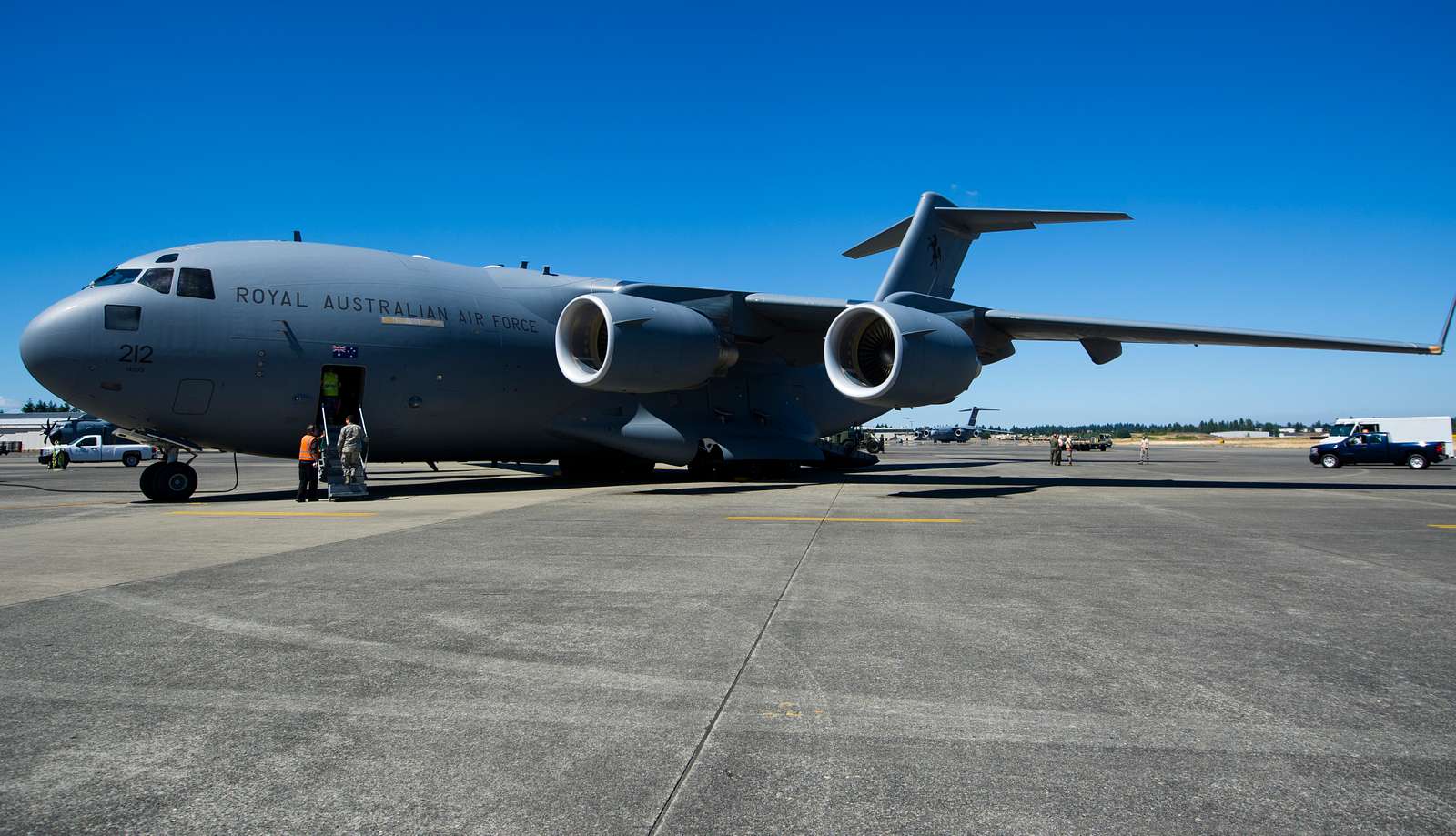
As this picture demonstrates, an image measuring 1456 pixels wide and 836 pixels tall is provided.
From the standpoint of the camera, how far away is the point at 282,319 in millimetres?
11492

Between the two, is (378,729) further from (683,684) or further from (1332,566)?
(1332,566)

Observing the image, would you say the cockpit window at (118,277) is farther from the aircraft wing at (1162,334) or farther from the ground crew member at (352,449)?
the aircraft wing at (1162,334)

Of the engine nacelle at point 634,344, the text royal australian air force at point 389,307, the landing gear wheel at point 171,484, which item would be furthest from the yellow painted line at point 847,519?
the landing gear wheel at point 171,484

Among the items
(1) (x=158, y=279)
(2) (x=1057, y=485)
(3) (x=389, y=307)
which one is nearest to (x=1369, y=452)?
(2) (x=1057, y=485)

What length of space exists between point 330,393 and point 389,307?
1.44 meters

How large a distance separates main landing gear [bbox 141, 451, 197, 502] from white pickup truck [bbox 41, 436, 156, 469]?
23.5 metres

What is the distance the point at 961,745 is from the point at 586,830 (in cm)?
122

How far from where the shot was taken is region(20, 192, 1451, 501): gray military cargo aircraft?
10.9 m

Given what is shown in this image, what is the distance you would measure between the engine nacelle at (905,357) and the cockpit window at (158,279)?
345 inches

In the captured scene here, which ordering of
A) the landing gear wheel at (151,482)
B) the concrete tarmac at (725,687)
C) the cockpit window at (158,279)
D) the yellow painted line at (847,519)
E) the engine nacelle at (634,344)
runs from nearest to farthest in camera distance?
the concrete tarmac at (725,687), the yellow painted line at (847,519), the cockpit window at (158,279), the landing gear wheel at (151,482), the engine nacelle at (634,344)

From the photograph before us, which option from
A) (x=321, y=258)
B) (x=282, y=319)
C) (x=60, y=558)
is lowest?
(x=60, y=558)

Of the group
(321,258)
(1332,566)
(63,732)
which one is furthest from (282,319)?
(1332,566)

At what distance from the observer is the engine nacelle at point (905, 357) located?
12.2 meters

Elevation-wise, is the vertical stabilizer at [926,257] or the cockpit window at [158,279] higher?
the vertical stabilizer at [926,257]
